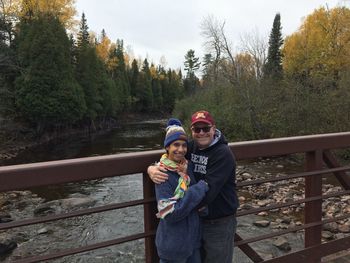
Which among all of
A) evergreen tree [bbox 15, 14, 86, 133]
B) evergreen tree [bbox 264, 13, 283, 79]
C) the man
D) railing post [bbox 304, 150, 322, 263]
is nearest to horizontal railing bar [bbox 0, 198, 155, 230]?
the man

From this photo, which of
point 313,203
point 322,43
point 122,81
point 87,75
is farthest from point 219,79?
point 122,81

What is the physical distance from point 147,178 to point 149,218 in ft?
0.86

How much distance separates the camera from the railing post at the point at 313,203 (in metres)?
3.06

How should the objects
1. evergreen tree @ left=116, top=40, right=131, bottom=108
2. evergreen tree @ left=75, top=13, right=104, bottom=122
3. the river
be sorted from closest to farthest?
the river < evergreen tree @ left=75, top=13, right=104, bottom=122 < evergreen tree @ left=116, top=40, right=131, bottom=108

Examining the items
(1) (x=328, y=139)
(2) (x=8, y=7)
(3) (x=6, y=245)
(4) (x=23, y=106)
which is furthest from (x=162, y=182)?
(2) (x=8, y=7)

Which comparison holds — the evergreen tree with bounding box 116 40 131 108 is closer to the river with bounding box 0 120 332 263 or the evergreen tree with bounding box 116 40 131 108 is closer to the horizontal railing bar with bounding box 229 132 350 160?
the river with bounding box 0 120 332 263

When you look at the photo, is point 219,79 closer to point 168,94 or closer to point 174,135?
point 174,135

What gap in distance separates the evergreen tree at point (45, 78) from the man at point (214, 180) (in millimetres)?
33662

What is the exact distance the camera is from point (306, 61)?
37.9 m

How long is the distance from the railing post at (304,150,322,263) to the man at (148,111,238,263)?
108 cm

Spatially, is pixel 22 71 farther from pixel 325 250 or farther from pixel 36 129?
pixel 325 250

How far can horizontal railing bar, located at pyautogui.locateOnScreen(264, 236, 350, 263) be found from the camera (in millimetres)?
2990

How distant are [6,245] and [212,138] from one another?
8139 mm

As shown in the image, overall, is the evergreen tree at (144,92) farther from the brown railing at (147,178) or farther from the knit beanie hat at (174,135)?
the knit beanie hat at (174,135)
